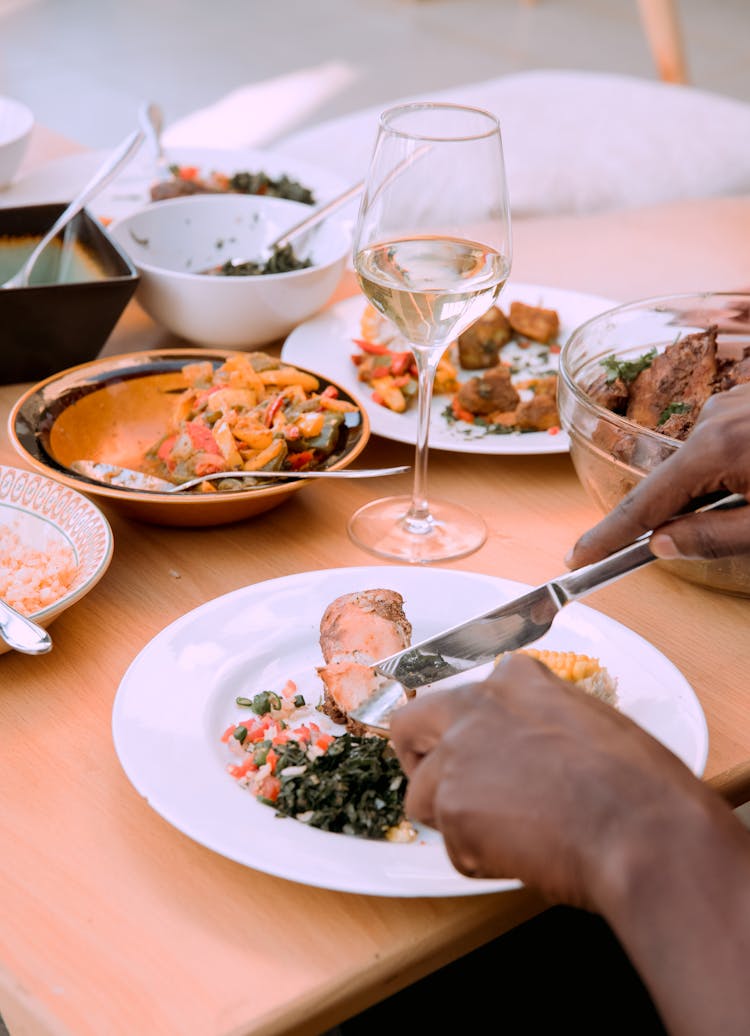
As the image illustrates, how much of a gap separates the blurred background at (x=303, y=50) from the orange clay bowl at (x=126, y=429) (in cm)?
395

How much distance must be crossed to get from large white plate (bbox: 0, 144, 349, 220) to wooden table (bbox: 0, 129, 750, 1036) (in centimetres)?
70

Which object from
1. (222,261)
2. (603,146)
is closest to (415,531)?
(222,261)

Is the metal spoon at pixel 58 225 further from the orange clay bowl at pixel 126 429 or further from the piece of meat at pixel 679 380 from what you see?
the piece of meat at pixel 679 380

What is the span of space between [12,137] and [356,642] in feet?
4.58

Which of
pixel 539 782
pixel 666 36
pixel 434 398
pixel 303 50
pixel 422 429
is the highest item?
pixel 539 782

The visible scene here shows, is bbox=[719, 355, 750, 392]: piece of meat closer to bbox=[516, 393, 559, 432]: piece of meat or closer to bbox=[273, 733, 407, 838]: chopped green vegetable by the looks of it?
bbox=[516, 393, 559, 432]: piece of meat

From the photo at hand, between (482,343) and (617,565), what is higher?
(617,565)

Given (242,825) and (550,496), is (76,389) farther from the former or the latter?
(242,825)

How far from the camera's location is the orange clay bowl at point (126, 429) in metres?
1.15

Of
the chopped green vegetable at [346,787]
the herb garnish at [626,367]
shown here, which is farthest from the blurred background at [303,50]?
the chopped green vegetable at [346,787]

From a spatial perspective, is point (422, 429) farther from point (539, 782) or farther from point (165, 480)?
point (539, 782)

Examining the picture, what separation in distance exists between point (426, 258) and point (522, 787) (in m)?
0.59

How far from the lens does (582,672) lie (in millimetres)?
921

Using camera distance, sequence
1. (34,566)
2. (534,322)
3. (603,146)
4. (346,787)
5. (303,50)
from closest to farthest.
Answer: (346,787) < (34,566) < (534,322) < (603,146) < (303,50)
